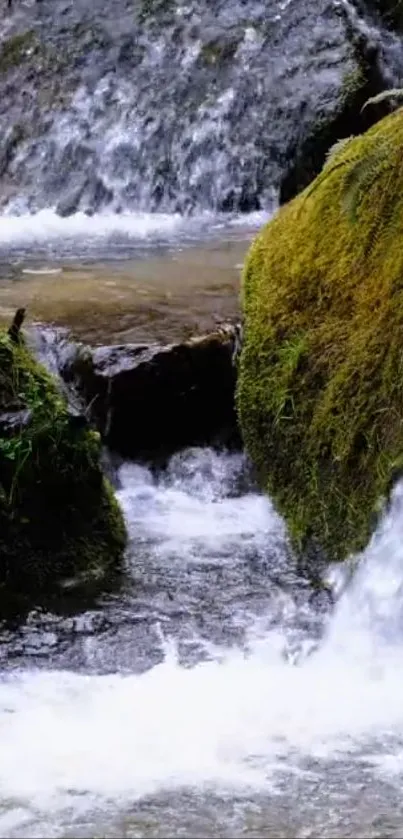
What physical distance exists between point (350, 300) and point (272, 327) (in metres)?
0.49

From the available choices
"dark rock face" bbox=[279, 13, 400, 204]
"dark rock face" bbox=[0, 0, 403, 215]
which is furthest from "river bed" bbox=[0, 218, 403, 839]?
"dark rock face" bbox=[0, 0, 403, 215]

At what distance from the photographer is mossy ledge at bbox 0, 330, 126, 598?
15.2ft

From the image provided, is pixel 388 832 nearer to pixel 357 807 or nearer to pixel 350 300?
pixel 357 807

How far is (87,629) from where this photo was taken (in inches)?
171

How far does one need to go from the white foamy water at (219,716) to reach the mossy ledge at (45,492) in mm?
340

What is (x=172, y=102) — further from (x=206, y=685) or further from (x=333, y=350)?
(x=206, y=685)

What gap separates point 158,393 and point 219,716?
219cm

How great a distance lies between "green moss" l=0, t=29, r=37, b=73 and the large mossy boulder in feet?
28.1

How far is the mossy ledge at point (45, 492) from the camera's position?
4.63m

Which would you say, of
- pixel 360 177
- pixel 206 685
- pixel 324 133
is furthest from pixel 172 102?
pixel 206 685

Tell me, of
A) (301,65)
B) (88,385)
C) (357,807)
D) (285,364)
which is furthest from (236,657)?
(301,65)

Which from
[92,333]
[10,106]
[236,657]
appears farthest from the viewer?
[10,106]

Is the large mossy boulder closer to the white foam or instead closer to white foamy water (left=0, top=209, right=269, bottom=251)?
white foamy water (left=0, top=209, right=269, bottom=251)

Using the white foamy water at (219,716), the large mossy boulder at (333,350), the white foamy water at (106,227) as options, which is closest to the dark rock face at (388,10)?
the white foamy water at (106,227)
